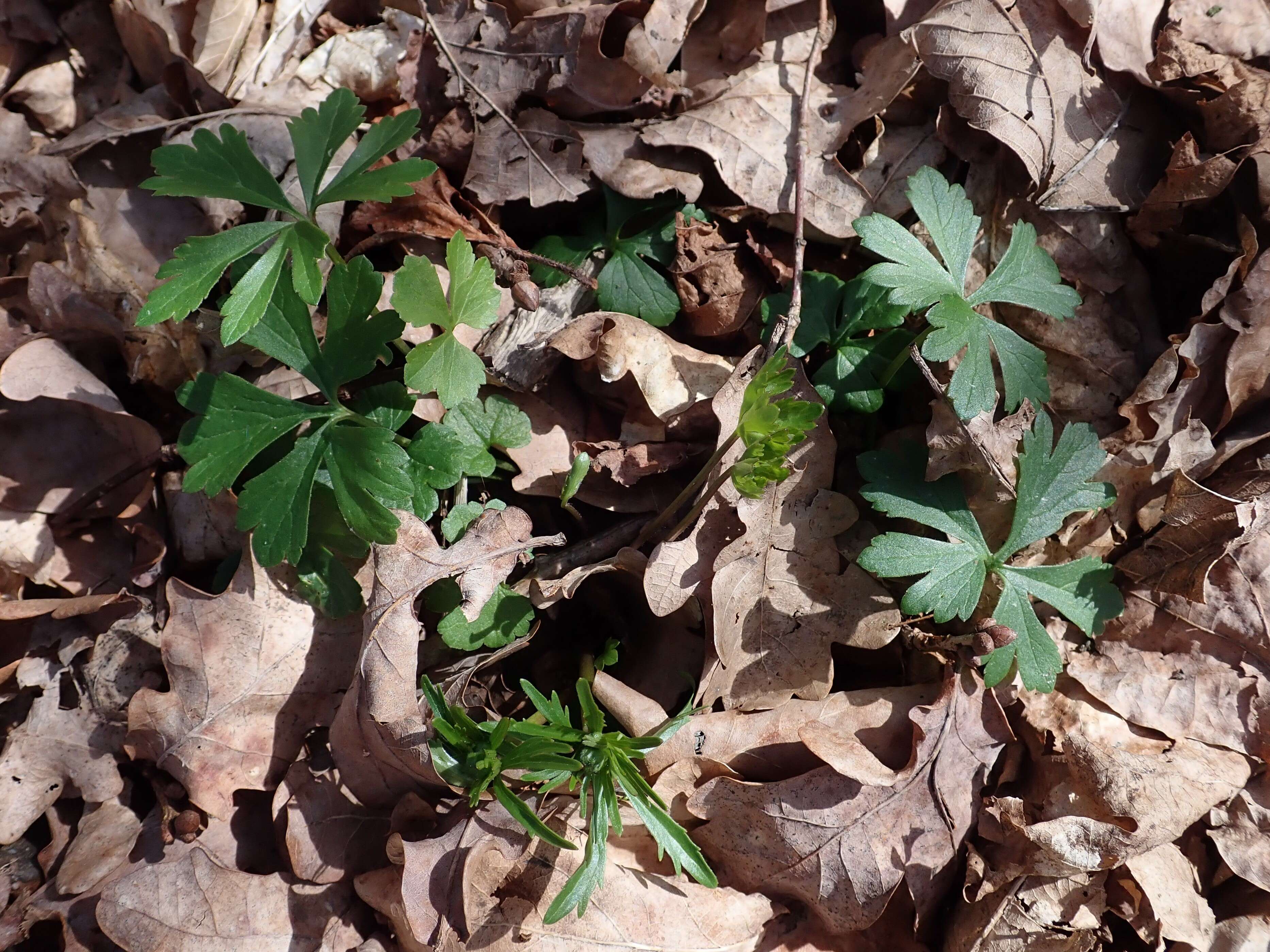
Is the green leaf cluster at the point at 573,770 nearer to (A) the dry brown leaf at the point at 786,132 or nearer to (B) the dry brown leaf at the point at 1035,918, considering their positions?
(B) the dry brown leaf at the point at 1035,918

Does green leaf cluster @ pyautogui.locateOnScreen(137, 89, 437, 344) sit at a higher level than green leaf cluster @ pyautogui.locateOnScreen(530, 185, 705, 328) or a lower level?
higher

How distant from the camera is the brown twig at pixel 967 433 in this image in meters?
2.18

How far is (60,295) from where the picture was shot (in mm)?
2438

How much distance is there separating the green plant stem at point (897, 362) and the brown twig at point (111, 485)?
212 cm

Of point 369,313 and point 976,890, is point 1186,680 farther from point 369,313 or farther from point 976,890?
point 369,313

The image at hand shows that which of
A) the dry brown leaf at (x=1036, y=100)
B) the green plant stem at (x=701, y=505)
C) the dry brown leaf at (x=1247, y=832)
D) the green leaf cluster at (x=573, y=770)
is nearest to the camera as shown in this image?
the green leaf cluster at (x=573, y=770)

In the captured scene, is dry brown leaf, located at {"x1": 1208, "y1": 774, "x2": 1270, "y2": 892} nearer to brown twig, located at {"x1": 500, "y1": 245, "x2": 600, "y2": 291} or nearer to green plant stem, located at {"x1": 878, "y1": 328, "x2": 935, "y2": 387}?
green plant stem, located at {"x1": 878, "y1": 328, "x2": 935, "y2": 387}

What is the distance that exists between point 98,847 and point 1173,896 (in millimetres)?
2782

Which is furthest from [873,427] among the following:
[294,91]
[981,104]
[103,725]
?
[103,725]

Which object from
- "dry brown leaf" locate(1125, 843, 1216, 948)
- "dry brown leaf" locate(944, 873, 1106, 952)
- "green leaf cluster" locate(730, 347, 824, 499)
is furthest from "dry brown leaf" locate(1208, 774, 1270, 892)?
"green leaf cluster" locate(730, 347, 824, 499)

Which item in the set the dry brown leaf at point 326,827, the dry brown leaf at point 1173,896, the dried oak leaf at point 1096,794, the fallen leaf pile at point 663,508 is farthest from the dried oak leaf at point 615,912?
the dry brown leaf at point 1173,896

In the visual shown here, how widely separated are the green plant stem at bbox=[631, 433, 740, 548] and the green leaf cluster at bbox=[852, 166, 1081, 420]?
567mm

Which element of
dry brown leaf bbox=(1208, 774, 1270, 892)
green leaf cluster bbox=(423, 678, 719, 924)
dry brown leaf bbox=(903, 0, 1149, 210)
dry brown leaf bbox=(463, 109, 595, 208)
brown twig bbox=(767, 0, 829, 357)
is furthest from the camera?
dry brown leaf bbox=(463, 109, 595, 208)

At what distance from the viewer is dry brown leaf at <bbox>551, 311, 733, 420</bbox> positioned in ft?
7.56
